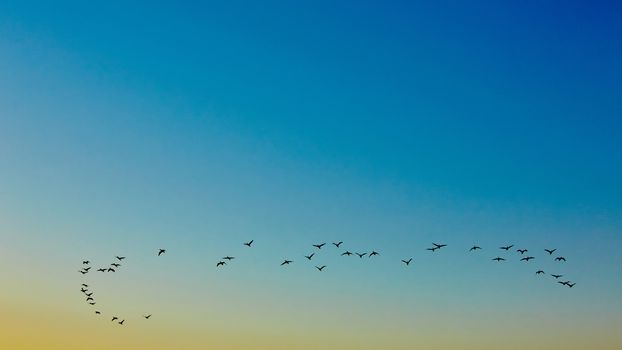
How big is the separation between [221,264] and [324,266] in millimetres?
23085

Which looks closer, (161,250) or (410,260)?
(161,250)

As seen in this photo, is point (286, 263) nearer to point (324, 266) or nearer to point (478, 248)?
point (324, 266)

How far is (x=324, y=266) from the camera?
4414 inches

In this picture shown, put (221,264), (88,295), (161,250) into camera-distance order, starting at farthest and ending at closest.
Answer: (88,295) → (221,264) → (161,250)

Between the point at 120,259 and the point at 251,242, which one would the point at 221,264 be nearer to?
the point at 251,242

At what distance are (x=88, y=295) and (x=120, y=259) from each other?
13.4m

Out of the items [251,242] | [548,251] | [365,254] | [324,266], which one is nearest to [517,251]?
[548,251]

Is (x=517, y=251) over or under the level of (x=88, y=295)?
over

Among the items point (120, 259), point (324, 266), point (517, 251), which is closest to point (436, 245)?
point (517, 251)

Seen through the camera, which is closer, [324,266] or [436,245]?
[436,245]

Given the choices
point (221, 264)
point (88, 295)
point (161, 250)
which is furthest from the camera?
point (88, 295)

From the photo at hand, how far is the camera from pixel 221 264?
97.1 m

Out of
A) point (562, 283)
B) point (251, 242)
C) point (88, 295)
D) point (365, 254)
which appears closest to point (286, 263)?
point (251, 242)

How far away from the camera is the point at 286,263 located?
328 ft
